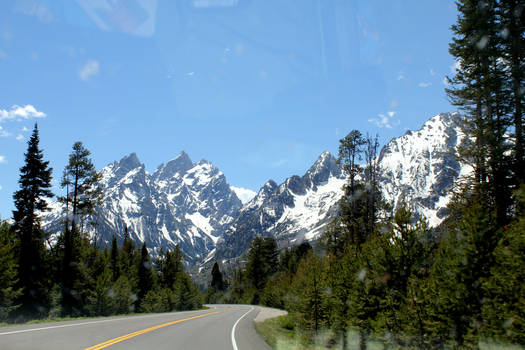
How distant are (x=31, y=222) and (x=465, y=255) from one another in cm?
3454

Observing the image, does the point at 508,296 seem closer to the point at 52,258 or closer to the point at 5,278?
the point at 5,278

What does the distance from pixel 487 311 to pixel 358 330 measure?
6.82m

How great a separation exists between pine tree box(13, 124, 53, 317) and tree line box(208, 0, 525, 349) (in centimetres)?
2406

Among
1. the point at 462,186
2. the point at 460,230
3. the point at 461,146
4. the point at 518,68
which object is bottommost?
the point at 460,230

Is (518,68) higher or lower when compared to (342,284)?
higher

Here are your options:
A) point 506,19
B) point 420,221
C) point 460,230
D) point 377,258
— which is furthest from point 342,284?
point 506,19

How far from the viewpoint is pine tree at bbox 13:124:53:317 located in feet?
105

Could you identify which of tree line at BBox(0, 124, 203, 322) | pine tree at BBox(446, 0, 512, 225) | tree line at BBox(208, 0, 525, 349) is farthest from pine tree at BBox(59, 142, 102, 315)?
pine tree at BBox(446, 0, 512, 225)

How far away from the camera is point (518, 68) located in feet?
58.6

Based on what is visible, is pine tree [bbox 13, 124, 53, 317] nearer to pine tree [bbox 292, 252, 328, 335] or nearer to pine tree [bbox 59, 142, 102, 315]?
pine tree [bbox 59, 142, 102, 315]

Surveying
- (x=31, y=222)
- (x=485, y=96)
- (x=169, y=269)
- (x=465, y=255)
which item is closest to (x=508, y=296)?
(x=465, y=255)

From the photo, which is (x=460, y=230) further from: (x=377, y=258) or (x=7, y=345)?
(x=7, y=345)

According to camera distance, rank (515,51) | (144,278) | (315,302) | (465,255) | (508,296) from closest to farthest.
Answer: (508,296)
(465,255)
(515,51)
(315,302)
(144,278)

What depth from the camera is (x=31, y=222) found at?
32.5 m
